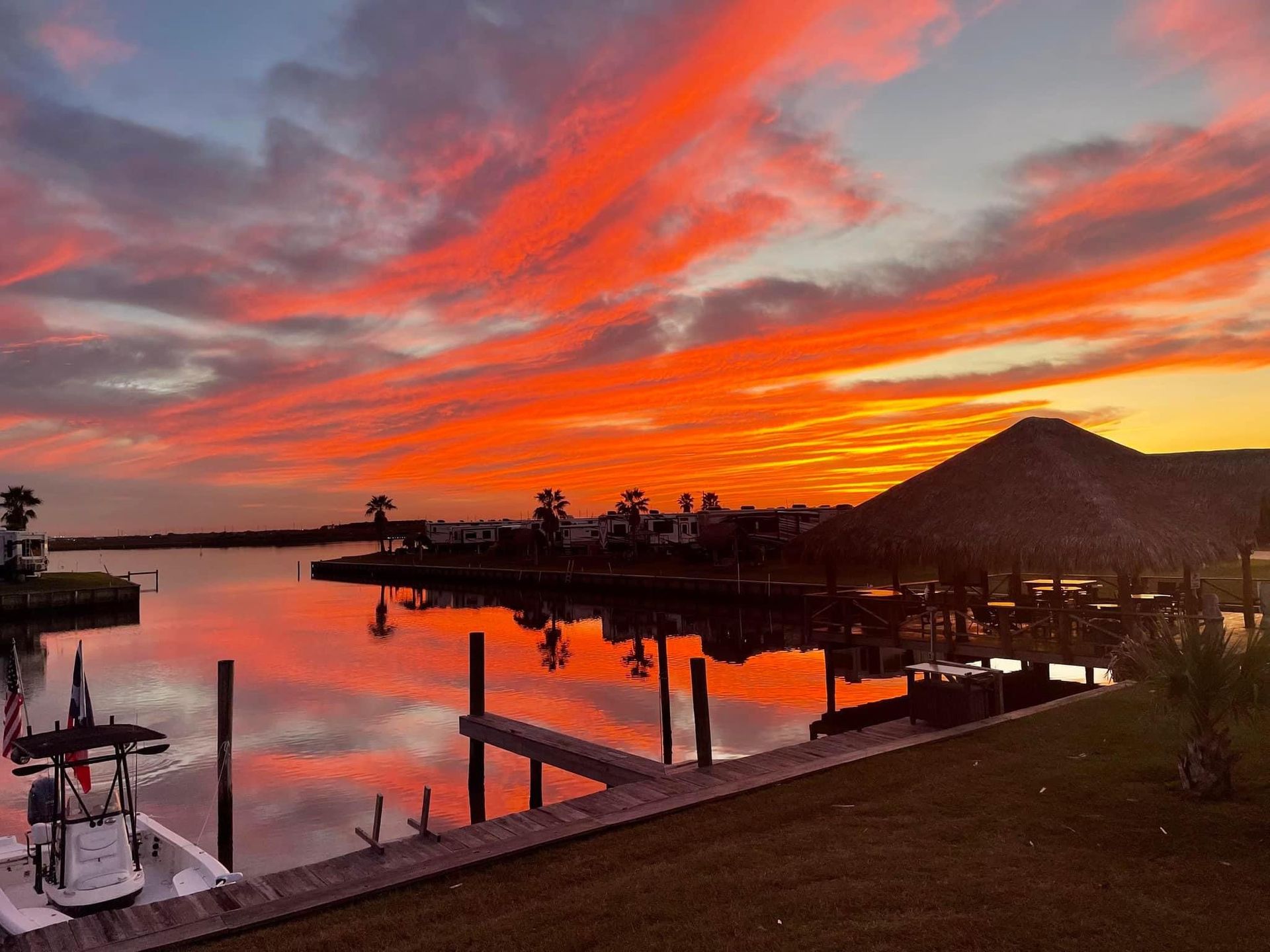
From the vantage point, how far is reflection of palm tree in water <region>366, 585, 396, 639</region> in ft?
171

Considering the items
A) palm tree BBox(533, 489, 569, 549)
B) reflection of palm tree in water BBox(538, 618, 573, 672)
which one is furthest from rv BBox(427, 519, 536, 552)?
reflection of palm tree in water BBox(538, 618, 573, 672)

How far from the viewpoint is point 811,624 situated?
25391 millimetres

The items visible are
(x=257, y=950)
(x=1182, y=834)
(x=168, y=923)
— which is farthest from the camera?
(x=1182, y=834)

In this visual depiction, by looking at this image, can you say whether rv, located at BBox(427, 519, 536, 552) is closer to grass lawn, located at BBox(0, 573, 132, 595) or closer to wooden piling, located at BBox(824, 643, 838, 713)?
grass lawn, located at BBox(0, 573, 132, 595)

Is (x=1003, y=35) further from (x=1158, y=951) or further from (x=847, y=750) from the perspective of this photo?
(x=1158, y=951)

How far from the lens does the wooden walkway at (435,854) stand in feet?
23.7

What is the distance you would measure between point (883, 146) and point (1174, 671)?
46.0 feet

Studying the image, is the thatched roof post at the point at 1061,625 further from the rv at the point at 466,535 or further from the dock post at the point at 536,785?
the rv at the point at 466,535

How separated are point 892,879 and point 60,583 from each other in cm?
7803

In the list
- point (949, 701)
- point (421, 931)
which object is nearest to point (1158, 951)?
point (421, 931)

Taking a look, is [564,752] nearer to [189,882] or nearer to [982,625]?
[189,882]

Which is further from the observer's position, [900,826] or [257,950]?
[900,826]

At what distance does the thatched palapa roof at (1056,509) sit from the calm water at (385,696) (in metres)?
6.12

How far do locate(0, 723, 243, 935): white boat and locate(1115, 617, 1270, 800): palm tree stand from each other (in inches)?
454
